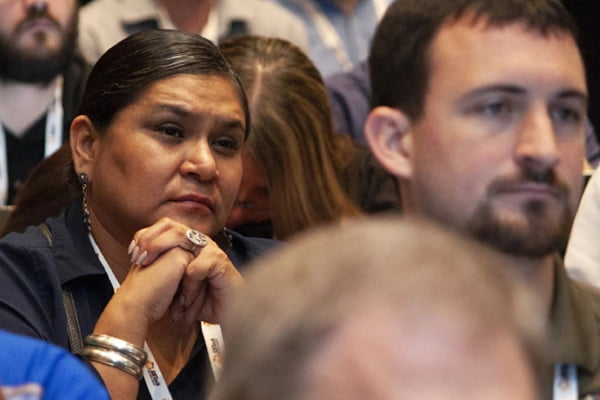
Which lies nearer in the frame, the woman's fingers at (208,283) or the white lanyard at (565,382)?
the white lanyard at (565,382)

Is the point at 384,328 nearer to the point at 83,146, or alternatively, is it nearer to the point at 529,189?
the point at 529,189

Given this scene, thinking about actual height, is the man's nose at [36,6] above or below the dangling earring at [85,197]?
above

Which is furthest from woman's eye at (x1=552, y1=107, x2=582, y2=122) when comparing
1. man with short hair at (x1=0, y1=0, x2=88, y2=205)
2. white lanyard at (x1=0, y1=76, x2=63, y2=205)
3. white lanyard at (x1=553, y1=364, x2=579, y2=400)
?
man with short hair at (x1=0, y1=0, x2=88, y2=205)

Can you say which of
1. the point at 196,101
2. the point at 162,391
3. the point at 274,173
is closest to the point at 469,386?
the point at 162,391

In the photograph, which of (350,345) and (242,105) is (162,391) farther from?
(350,345)

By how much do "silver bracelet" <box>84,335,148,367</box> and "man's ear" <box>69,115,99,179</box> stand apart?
→ 514 mm

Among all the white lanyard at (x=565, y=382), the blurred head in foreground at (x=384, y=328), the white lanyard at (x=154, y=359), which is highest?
the blurred head in foreground at (x=384, y=328)

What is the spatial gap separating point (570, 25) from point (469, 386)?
3.92 ft

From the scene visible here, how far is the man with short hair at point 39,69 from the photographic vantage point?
3854 mm

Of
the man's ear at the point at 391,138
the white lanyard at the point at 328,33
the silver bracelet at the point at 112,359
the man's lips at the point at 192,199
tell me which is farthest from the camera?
the white lanyard at the point at 328,33

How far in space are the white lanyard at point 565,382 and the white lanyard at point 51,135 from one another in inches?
88.4

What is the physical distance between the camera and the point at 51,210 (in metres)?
2.78

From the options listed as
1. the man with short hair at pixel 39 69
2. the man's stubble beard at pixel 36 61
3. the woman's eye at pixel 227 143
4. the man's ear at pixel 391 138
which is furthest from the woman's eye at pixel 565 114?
the man's stubble beard at pixel 36 61

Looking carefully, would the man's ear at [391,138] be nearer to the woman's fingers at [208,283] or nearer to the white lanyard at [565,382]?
the white lanyard at [565,382]
